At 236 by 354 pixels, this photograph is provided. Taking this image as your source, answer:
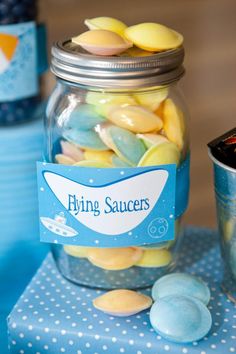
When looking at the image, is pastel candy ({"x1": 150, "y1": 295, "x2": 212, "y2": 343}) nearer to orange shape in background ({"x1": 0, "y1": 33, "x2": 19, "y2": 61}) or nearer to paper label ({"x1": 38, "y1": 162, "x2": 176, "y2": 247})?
paper label ({"x1": 38, "y1": 162, "x2": 176, "y2": 247})

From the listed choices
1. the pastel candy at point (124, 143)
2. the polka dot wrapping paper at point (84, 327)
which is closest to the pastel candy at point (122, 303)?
the polka dot wrapping paper at point (84, 327)

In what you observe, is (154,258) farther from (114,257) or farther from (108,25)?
(108,25)

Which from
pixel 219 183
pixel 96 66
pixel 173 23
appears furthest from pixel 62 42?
pixel 173 23

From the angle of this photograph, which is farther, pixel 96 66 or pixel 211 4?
pixel 211 4

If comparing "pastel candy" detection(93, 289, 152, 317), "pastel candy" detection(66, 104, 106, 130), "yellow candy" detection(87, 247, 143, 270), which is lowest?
"pastel candy" detection(93, 289, 152, 317)

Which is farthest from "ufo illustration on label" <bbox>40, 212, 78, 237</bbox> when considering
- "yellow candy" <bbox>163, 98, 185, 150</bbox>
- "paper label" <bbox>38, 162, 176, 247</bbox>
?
"yellow candy" <bbox>163, 98, 185, 150</bbox>

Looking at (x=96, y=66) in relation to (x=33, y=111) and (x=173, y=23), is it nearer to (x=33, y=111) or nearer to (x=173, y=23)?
(x=33, y=111)
